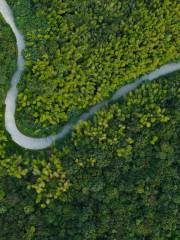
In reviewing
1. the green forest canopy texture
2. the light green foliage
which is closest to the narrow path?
the green forest canopy texture

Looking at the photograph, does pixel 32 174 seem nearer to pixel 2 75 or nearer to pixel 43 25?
pixel 2 75

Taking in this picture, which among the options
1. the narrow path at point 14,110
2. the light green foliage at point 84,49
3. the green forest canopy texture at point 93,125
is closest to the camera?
the green forest canopy texture at point 93,125

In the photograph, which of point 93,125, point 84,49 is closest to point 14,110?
point 93,125

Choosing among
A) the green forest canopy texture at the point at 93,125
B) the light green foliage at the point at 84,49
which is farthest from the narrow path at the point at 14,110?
the light green foliage at the point at 84,49

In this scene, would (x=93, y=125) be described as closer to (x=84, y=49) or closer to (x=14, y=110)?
(x=84, y=49)

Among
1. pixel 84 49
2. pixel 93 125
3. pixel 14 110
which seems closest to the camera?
pixel 93 125

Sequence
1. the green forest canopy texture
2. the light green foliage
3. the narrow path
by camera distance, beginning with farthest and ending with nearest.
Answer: the narrow path, the light green foliage, the green forest canopy texture

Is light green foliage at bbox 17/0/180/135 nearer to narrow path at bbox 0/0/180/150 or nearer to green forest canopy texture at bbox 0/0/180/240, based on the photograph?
green forest canopy texture at bbox 0/0/180/240

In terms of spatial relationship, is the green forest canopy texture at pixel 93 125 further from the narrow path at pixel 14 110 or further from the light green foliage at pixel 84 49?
the narrow path at pixel 14 110
